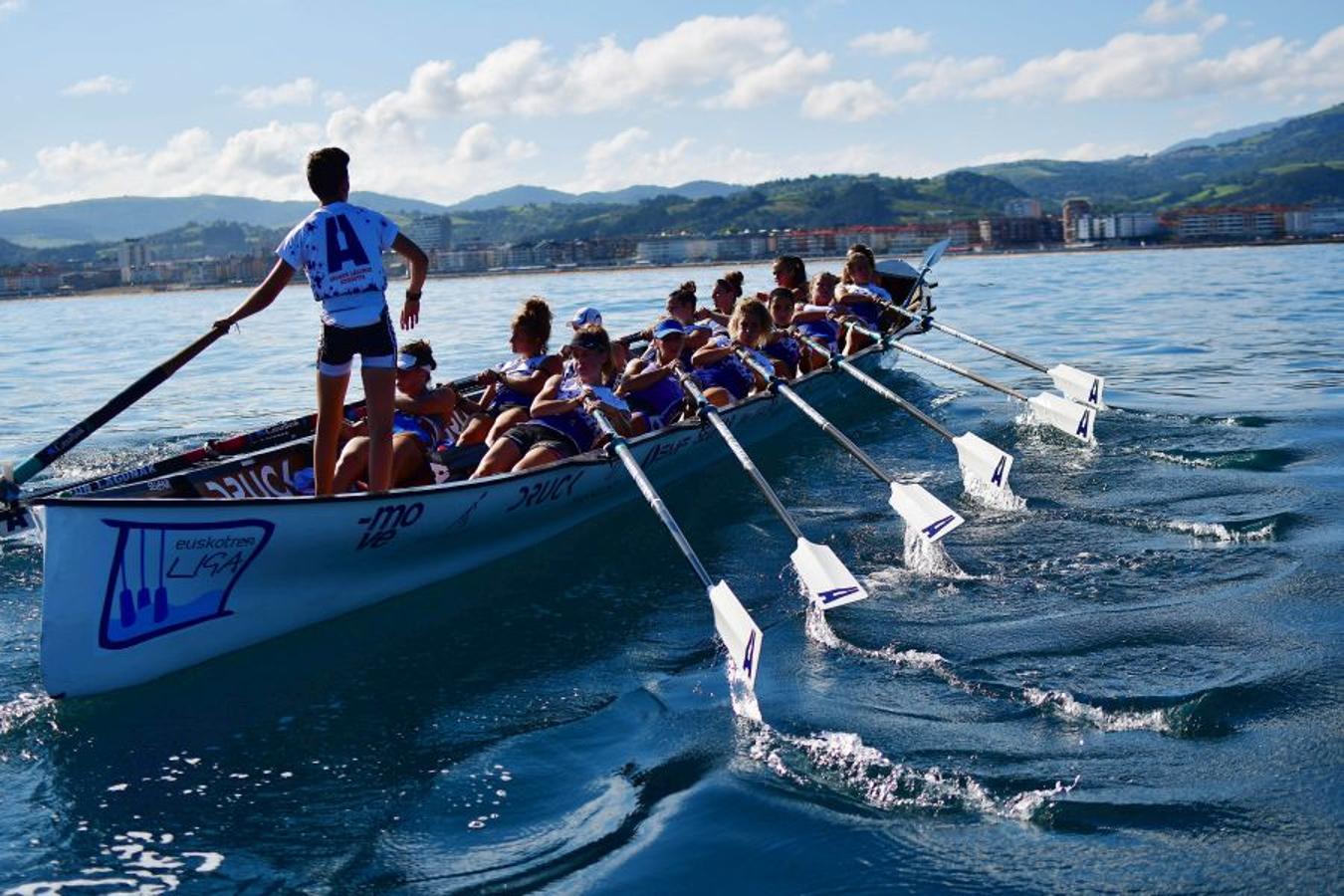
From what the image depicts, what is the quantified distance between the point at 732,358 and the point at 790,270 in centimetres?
Answer: 361

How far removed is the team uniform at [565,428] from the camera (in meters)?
8.91

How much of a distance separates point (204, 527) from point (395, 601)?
1.71m

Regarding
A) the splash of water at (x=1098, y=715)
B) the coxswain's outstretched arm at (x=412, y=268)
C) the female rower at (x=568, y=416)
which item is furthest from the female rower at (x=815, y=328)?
the splash of water at (x=1098, y=715)

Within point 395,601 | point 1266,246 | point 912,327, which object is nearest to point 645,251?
point 1266,246

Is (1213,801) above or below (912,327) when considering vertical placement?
below

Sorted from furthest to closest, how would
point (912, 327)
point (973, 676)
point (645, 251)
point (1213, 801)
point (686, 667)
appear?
point (645, 251)
point (912, 327)
point (686, 667)
point (973, 676)
point (1213, 801)

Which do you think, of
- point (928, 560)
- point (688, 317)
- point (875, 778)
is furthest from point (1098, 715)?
point (688, 317)

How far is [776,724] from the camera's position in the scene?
586 centimetres

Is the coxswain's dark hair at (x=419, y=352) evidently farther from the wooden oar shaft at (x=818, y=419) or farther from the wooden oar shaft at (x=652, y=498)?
the wooden oar shaft at (x=818, y=419)

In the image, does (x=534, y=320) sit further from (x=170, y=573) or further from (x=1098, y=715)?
(x=1098, y=715)

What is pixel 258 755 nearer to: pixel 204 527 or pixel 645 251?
pixel 204 527

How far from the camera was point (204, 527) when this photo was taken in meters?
6.25

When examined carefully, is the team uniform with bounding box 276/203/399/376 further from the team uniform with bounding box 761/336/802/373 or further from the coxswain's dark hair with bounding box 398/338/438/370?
the team uniform with bounding box 761/336/802/373

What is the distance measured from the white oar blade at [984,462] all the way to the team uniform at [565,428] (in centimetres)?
292
